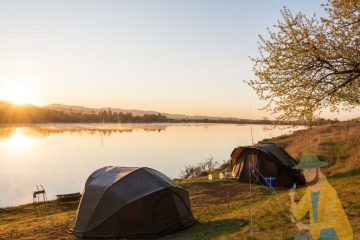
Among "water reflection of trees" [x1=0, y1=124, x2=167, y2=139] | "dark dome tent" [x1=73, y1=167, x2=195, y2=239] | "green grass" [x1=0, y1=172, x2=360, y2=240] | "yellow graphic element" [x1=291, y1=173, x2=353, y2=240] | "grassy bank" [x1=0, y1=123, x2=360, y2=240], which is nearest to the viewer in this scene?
"yellow graphic element" [x1=291, y1=173, x2=353, y2=240]

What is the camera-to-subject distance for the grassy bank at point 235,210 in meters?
12.3

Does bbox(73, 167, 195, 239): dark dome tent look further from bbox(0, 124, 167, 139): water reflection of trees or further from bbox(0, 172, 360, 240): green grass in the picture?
bbox(0, 124, 167, 139): water reflection of trees

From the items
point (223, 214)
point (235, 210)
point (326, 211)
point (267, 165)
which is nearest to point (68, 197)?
point (223, 214)

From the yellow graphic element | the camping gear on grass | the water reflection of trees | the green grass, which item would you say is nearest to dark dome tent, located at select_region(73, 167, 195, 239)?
the green grass

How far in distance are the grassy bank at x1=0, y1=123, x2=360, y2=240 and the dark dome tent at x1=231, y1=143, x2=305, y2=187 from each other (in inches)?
47.8

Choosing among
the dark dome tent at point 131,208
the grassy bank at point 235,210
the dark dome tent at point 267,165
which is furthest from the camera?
the dark dome tent at point 267,165

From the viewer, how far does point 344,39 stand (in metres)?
14.3

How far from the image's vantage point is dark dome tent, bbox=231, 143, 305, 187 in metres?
23.9

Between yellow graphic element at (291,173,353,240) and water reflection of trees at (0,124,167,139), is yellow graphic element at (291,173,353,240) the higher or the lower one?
the higher one

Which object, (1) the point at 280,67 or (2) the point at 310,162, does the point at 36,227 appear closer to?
(1) the point at 280,67

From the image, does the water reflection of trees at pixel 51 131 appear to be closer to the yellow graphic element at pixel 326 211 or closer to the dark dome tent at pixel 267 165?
the dark dome tent at pixel 267 165

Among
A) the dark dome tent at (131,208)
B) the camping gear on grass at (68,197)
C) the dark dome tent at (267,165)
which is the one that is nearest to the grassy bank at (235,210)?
the camping gear on grass at (68,197)

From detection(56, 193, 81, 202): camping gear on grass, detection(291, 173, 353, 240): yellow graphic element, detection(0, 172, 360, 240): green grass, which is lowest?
detection(56, 193, 81, 202): camping gear on grass

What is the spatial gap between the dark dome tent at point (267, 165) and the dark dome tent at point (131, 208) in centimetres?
981
